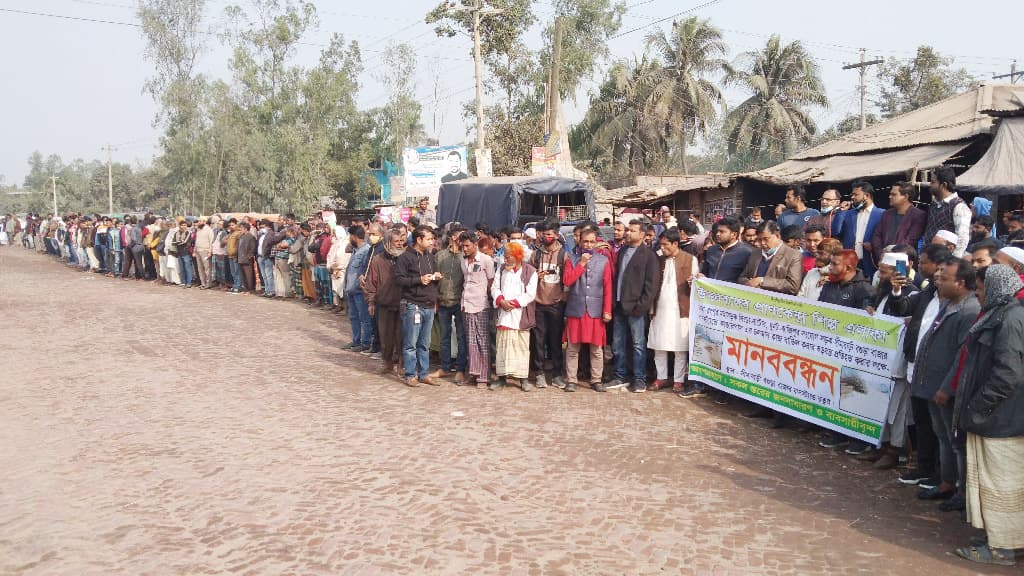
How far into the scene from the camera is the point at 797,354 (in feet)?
24.0

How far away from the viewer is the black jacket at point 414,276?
9.10 metres

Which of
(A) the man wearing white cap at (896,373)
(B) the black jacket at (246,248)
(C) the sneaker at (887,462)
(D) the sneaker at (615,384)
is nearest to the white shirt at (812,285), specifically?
(A) the man wearing white cap at (896,373)

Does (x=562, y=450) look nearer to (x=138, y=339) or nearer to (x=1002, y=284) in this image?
(x=1002, y=284)

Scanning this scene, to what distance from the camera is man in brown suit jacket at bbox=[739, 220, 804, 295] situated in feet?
25.9

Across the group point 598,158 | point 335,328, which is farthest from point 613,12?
point 335,328

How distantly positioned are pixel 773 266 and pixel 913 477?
2.69 m

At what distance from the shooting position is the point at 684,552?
477 centimetres

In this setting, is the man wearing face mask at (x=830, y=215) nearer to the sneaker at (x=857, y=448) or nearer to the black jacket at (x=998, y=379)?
the sneaker at (x=857, y=448)

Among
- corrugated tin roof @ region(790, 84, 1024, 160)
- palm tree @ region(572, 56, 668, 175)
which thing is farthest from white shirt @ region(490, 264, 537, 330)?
palm tree @ region(572, 56, 668, 175)

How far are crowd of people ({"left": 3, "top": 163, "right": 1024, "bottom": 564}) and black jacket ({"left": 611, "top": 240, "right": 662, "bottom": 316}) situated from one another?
16mm

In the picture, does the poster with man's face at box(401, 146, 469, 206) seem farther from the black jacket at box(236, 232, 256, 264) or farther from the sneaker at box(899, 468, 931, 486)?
the sneaker at box(899, 468, 931, 486)

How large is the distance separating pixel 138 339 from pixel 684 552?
1027 cm

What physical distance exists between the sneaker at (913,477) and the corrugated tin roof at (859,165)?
9912mm

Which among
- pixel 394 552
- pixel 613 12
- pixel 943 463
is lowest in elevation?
pixel 394 552
